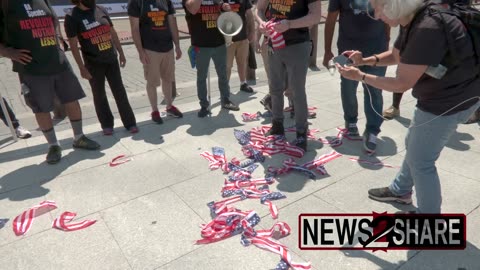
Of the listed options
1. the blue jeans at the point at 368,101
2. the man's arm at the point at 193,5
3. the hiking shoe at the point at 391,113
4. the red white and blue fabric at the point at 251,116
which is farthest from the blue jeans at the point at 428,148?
the man's arm at the point at 193,5

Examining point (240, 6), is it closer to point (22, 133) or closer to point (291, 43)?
point (291, 43)

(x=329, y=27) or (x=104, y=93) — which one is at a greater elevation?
(x=329, y=27)

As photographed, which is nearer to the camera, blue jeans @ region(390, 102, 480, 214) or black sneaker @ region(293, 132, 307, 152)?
blue jeans @ region(390, 102, 480, 214)

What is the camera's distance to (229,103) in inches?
237

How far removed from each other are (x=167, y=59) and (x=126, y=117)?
3.40ft

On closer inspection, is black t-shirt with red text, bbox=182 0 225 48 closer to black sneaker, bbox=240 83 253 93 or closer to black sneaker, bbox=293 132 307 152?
black sneaker, bbox=240 83 253 93

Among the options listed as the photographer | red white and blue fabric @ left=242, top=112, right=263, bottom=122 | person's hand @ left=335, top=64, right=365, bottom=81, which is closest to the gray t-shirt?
the photographer

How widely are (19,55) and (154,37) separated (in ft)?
5.59

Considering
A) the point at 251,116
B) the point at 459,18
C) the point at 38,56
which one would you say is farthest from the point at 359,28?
the point at 38,56

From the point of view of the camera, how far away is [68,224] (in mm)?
3016

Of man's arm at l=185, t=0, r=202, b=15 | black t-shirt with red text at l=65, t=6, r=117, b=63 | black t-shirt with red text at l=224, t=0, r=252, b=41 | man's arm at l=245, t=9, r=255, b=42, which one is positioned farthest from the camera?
man's arm at l=245, t=9, r=255, b=42

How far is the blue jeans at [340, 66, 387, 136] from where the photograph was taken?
407 centimetres

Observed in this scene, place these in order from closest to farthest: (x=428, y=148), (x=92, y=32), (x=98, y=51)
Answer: (x=428, y=148)
(x=92, y=32)
(x=98, y=51)

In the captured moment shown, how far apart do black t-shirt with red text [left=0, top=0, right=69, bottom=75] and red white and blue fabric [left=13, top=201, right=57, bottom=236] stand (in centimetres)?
159
